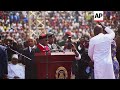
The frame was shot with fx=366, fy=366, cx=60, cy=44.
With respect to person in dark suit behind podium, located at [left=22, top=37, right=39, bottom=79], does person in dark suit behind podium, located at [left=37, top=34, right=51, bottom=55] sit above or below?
above

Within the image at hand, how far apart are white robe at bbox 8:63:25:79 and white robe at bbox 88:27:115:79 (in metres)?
1.45

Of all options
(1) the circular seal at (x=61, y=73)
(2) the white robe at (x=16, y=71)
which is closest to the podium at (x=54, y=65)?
(1) the circular seal at (x=61, y=73)

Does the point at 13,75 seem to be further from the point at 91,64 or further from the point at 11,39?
the point at 91,64

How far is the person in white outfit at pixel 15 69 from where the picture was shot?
7.59 metres

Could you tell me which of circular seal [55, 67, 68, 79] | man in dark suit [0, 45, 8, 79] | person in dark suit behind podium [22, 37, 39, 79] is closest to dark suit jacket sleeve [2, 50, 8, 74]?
man in dark suit [0, 45, 8, 79]

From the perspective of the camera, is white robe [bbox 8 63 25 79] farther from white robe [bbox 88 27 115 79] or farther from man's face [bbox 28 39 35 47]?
white robe [bbox 88 27 115 79]

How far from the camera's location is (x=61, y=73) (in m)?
7.65

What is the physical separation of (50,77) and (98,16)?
1619 mm

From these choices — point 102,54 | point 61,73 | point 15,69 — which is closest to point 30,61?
point 15,69

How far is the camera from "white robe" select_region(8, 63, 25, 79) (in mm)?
7609

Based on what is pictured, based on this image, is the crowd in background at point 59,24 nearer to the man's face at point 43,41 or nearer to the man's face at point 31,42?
the man's face at point 31,42

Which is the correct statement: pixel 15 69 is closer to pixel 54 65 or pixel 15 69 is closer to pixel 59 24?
pixel 54 65

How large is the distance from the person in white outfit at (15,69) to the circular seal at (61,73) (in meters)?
0.71

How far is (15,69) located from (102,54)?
1834 millimetres
